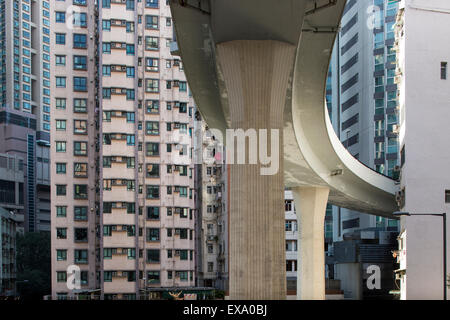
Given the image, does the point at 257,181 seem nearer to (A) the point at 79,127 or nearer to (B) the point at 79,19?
(A) the point at 79,127

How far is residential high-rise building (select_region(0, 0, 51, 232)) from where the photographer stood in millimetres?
126688

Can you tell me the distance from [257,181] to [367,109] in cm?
5485

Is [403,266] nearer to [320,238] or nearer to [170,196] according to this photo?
[320,238]

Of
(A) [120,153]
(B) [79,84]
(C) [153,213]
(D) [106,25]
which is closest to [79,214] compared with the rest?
Answer: (C) [153,213]

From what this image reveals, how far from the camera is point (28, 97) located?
135m

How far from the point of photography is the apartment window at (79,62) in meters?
73.8

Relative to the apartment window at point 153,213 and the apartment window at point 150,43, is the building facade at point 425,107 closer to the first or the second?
the apartment window at point 153,213

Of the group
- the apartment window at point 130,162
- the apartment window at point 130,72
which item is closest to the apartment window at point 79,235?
the apartment window at point 130,162

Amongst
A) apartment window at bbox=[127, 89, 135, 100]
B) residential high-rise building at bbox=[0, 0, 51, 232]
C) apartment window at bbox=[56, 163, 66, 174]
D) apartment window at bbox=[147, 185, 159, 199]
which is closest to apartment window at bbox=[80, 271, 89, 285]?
apartment window at bbox=[147, 185, 159, 199]

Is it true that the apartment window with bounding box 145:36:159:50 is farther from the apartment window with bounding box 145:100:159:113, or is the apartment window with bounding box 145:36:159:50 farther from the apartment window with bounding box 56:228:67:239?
the apartment window with bounding box 56:228:67:239

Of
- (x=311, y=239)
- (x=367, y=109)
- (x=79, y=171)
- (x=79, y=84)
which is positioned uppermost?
(x=79, y=84)

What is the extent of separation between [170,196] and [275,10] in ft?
153

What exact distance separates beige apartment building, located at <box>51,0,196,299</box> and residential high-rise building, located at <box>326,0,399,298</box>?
62.1ft

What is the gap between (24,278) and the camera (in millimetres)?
88500
